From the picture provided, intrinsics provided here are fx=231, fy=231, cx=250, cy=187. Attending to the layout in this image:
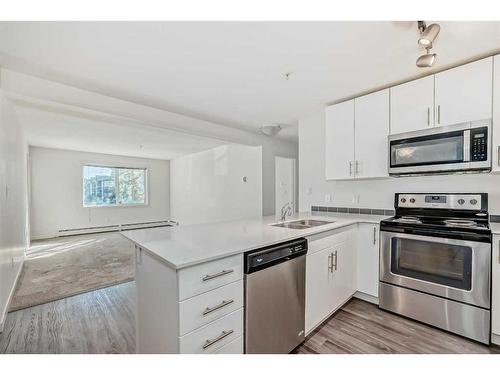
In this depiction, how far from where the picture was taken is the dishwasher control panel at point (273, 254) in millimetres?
1391

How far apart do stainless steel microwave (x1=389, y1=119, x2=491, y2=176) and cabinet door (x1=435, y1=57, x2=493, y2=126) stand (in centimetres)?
8

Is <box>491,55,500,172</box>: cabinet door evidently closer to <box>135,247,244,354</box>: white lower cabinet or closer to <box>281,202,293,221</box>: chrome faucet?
<box>281,202,293,221</box>: chrome faucet

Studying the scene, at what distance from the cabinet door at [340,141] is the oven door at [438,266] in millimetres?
880

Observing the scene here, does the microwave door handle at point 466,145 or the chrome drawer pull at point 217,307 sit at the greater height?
the microwave door handle at point 466,145

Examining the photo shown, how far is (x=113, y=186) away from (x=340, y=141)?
6.85 m

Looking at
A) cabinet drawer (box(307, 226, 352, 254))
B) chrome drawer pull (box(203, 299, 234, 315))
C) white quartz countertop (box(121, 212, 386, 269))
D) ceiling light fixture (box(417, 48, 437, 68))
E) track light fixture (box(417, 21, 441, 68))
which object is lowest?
chrome drawer pull (box(203, 299, 234, 315))

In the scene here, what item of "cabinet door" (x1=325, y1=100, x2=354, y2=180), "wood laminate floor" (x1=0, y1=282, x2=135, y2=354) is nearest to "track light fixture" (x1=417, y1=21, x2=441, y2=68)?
"cabinet door" (x1=325, y1=100, x2=354, y2=180)

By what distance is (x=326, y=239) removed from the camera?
208cm

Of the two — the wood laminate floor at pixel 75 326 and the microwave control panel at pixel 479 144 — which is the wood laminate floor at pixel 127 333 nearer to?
the wood laminate floor at pixel 75 326

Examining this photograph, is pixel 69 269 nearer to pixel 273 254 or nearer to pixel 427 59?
pixel 273 254

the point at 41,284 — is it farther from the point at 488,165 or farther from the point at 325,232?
the point at 488,165

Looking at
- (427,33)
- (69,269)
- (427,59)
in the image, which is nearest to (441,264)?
(427,59)

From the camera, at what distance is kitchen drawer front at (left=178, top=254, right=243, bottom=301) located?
1.12 metres

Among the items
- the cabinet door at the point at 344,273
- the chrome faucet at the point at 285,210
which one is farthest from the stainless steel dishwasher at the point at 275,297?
the chrome faucet at the point at 285,210
